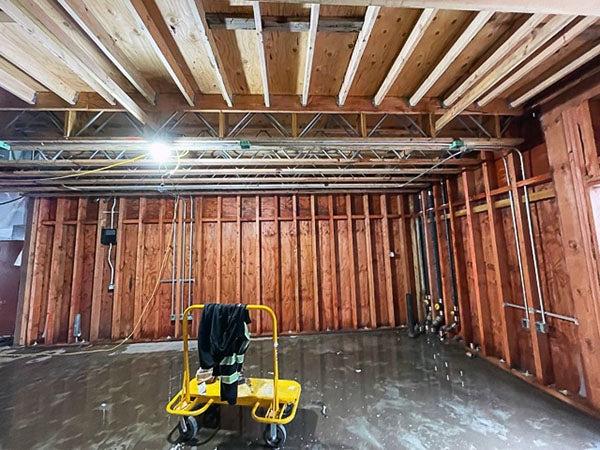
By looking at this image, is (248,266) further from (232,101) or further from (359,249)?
(232,101)

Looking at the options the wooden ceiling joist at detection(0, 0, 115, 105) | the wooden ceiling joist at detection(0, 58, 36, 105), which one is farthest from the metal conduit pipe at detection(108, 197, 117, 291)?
the wooden ceiling joist at detection(0, 0, 115, 105)

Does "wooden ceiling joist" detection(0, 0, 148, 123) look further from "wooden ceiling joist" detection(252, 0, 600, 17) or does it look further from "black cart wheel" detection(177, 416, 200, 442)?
"black cart wheel" detection(177, 416, 200, 442)

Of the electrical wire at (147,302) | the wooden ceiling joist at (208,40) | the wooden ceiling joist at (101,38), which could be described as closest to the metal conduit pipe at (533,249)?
the wooden ceiling joist at (208,40)

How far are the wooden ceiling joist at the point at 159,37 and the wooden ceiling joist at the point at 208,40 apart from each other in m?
0.29

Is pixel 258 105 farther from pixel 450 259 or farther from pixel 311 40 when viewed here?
pixel 450 259

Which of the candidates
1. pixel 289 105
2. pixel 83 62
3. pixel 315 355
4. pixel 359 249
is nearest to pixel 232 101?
pixel 289 105

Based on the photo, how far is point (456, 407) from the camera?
2.61m

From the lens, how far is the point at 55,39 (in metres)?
1.61

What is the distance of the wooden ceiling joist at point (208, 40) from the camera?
149 centimetres

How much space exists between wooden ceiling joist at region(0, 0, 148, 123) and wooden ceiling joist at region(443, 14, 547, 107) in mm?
2836

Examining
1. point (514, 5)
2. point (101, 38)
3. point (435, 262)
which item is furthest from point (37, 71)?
point (435, 262)

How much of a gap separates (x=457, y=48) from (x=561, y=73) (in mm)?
1124

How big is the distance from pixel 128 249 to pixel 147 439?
3.93 meters

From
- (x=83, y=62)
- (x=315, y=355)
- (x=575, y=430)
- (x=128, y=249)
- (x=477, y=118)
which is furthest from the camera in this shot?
(x=128, y=249)
